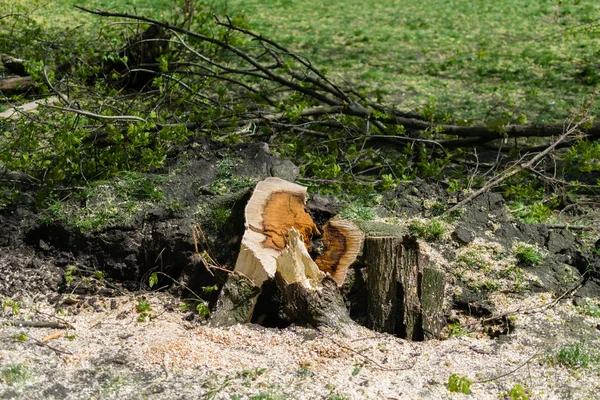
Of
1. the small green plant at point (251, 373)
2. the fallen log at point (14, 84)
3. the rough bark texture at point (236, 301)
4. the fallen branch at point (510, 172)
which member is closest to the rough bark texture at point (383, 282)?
the rough bark texture at point (236, 301)

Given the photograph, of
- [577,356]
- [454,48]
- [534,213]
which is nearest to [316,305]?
[577,356]

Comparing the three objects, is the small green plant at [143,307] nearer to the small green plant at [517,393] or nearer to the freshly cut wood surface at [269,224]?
the freshly cut wood surface at [269,224]

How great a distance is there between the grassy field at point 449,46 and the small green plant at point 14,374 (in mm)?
4671

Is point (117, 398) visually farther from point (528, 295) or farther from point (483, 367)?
point (528, 295)

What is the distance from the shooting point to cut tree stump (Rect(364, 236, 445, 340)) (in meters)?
4.47

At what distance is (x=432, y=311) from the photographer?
4484 mm

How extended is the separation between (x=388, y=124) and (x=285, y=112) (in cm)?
104

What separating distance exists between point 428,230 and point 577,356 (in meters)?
1.31

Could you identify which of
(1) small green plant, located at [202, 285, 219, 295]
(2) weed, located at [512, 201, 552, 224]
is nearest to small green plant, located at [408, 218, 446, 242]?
(2) weed, located at [512, 201, 552, 224]

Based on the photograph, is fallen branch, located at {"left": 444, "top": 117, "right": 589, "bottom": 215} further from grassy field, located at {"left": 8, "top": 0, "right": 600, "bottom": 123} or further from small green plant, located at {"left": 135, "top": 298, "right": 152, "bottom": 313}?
small green plant, located at {"left": 135, "top": 298, "right": 152, "bottom": 313}

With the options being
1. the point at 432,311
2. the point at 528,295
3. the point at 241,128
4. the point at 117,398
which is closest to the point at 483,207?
the point at 528,295

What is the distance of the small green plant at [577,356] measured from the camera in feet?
13.4

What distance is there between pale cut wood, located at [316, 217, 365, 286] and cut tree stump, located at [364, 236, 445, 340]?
15 centimetres

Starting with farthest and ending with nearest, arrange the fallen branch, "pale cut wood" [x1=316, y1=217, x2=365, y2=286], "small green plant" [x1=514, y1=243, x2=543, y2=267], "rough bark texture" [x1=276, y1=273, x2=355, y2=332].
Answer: the fallen branch < "small green plant" [x1=514, y1=243, x2=543, y2=267] < "pale cut wood" [x1=316, y1=217, x2=365, y2=286] < "rough bark texture" [x1=276, y1=273, x2=355, y2=332]
